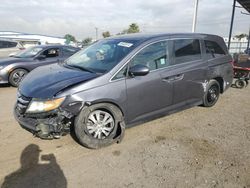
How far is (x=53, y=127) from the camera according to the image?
10.3 ft

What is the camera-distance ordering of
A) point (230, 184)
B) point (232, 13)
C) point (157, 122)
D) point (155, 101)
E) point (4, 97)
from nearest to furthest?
point (230, 184)
point (155, 101)
point (157, 122)
point (4, 97)
point (232, 13)

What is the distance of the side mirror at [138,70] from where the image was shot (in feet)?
11.6

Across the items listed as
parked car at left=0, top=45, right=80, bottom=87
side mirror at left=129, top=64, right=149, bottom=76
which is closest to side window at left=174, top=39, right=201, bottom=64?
side mirror at left=129, top=64, right=149, bottom=76

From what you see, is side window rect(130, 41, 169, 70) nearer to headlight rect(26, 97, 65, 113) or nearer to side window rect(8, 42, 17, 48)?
headlight rect(26, 97, 65, 113)

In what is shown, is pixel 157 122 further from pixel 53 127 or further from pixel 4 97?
pixel 4 97

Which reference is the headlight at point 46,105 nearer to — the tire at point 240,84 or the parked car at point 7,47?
the tire at point 240,84

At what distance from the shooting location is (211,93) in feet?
17.4

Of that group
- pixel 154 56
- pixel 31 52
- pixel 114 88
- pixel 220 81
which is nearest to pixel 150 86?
pixel 154 56

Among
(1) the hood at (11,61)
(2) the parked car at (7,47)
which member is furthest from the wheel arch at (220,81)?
(2) the parked car at (7,47)

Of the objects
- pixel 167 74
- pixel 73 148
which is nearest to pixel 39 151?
pixel 73 148

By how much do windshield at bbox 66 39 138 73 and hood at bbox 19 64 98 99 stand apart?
250mm

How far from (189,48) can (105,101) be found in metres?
2.27

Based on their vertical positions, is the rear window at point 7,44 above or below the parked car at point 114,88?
above

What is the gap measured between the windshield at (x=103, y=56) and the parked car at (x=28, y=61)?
3.03m
